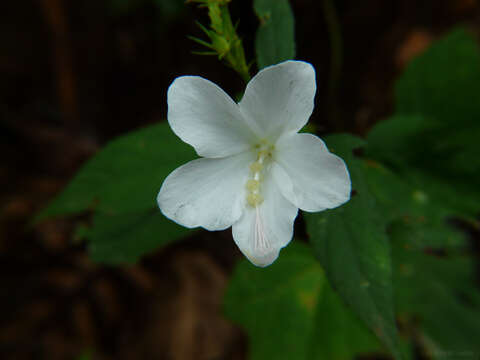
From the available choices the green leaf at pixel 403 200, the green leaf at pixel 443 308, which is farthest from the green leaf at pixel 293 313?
the green leaf at pixel 443 308

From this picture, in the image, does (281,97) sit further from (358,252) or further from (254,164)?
(358,252)

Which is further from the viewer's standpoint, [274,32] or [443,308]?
[443,308]

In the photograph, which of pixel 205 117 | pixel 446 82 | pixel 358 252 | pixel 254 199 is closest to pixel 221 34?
pixel 205 117

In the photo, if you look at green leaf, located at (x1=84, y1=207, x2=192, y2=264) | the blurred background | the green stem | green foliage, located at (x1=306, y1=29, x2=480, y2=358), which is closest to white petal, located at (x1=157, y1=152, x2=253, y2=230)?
green foliage, located at (x1=306, y1=29, x2=480, y2=358)

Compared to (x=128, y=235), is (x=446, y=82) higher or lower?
higher

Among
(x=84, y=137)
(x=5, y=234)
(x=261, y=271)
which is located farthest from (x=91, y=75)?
(x=261, y=271)

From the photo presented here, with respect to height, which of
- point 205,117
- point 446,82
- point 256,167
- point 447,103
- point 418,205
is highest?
point 205,117

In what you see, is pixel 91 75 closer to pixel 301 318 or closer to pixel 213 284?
pixel 213 284
